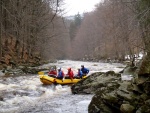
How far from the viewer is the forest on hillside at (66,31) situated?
9.60 metres

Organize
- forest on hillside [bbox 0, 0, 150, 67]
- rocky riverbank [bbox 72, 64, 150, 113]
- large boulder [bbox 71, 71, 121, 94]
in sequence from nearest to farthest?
rocky riverbank [bbox 72, 64, 150, 113] < forest on hillside [bbox 0, 0, 150, 67] < large boulder [bbox 71, 71, 121, 94]

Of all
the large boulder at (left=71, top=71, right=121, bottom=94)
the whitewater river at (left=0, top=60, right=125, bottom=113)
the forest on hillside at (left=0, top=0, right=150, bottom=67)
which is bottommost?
the whitewater river at (left=0, top=60, right=125, bottom=113)

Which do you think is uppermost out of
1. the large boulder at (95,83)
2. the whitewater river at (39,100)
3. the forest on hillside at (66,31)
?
the forest on hillside at (66,31)

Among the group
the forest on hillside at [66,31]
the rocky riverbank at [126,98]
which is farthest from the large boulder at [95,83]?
the rocky riverbank at [126,98]

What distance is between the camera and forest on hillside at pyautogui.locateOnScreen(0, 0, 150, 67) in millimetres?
9595

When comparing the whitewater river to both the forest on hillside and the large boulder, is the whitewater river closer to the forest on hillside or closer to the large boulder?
the large boulder

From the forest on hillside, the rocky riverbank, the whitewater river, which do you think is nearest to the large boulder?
the whitewater river

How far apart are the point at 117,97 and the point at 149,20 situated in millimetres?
4848

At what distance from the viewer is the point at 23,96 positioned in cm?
1203

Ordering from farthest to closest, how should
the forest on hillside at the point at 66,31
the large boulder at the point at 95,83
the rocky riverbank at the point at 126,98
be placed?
1. the large boulder at the point at 95,83
2. the forest on hillside at the point at 66,31
3. the rocky riverbank at the point at 126,98

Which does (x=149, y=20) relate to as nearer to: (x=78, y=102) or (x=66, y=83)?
(x=78, y=102)

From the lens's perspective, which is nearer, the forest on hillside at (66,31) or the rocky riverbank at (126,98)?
the rocky riverbank at (126,98)

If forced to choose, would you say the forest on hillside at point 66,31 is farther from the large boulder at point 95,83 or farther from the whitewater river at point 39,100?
the whitewater river at point 39,100

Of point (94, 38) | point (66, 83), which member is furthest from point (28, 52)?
point (94, 38)
